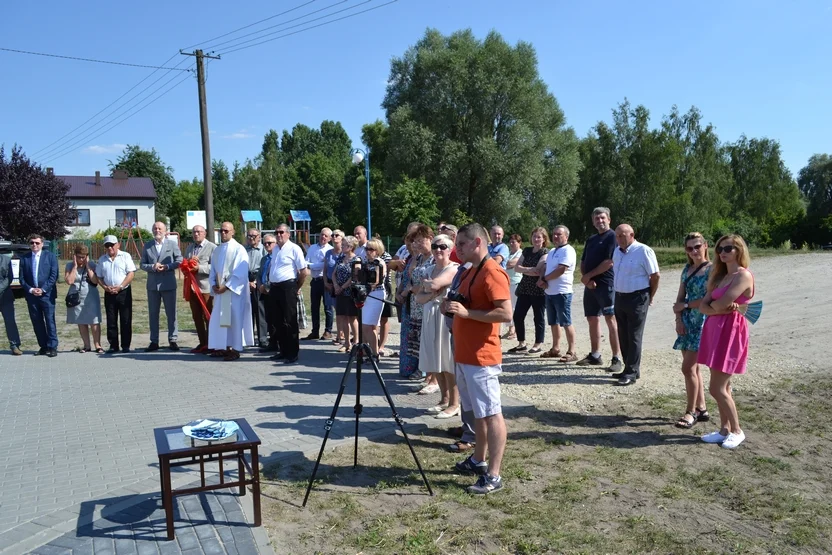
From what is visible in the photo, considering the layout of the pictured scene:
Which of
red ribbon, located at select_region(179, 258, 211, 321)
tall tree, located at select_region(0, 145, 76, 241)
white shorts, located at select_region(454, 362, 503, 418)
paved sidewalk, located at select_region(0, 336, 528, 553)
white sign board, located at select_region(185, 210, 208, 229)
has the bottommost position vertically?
paved sidewalk, located at select_region(0, 336, 528, 553)

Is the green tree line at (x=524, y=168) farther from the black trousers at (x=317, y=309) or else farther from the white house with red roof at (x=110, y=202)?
the black trousers at (x=317, y=309)

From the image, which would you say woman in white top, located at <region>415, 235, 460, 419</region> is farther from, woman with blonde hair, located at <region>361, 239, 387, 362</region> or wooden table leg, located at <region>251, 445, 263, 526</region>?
wooden table leg, located at <region>251, 445, 263, 526</region>

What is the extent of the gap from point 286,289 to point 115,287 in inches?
130

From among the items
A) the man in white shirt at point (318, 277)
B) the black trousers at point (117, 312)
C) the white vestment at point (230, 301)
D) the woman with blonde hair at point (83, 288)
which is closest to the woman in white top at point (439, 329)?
the white vestment at point (230, 301)

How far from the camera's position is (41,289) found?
34.5ft

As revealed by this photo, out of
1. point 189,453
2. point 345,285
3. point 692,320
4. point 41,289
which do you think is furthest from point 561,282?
point 41,289

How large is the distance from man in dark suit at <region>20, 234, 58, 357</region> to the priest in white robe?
285cm

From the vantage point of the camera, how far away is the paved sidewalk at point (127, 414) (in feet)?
15.5

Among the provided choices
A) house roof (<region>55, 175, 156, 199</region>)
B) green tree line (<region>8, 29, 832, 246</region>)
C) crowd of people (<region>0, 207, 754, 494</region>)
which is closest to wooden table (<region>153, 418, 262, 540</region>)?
crowd of people (<region>0, 207, 754, 494</region>)

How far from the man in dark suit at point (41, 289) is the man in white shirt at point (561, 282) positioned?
8.07m

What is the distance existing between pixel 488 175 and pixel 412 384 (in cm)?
3129

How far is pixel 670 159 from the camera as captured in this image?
1848 inches

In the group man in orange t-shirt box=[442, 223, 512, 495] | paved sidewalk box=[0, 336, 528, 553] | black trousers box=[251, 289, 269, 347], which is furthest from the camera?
black trousers box=[251, 289, 269, 347]

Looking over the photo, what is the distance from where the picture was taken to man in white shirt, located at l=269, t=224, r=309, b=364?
953cm
